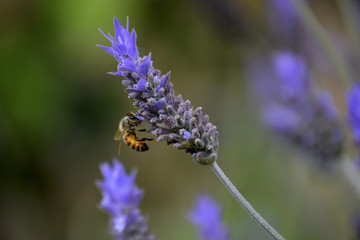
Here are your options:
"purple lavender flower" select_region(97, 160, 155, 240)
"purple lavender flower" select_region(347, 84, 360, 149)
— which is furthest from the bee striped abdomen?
"purple lavender flower" select_region(347, 84, 360, 149)

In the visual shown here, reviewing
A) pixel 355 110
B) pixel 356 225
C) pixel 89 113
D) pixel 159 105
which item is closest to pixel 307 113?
pixel 356 225

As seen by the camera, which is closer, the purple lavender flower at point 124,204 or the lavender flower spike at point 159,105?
the lavender flower spike at point 159,105

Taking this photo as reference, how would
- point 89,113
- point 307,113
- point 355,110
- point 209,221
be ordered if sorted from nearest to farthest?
point 355,110 < point 209,221 < point 307,113 < point 89,113

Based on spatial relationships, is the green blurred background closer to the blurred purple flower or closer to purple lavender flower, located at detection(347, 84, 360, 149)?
the blurred purple flower

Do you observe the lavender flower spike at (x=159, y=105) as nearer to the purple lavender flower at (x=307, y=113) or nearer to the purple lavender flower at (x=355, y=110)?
the purple lavender flower at (x=355, y=110)

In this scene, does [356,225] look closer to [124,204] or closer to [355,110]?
[355,110]

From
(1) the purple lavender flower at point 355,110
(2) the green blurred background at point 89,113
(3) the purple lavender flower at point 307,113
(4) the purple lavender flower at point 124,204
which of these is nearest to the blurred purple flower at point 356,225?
(3) the purple lavender flower at point 307,113
